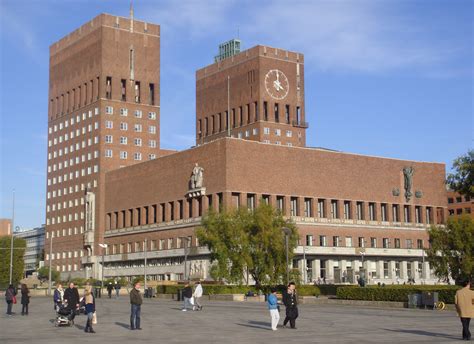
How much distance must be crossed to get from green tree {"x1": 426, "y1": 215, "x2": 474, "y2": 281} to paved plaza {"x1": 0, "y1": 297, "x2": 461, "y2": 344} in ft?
79.5

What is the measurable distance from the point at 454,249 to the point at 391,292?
686 inches

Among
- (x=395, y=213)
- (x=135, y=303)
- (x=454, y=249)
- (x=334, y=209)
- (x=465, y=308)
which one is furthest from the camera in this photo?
(x=395, y=213)

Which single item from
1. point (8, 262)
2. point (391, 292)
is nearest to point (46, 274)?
point (8, 262)

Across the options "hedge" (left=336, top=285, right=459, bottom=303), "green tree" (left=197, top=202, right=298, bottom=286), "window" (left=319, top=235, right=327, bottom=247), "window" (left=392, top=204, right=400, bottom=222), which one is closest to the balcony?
"window" (left=392, top=204, right=400, bottom=222)

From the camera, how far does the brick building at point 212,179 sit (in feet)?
362

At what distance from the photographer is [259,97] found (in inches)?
5901

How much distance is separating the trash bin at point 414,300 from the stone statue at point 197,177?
2487 inches

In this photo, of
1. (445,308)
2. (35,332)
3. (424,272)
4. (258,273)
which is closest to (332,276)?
(424,272)

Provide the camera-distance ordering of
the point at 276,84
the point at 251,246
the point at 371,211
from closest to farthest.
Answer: the point at 251,246 → the point at 371,211 → the point at 276,84

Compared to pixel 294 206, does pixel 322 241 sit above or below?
below

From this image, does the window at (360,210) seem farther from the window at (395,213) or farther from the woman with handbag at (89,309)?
the woman with handbag at (89,309)

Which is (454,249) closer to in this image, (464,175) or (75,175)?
(464,175)

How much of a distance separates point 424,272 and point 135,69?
64423 mm

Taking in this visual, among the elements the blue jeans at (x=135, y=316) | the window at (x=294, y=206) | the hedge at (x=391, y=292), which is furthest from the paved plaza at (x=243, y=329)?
the window at (x=294, y=206)
